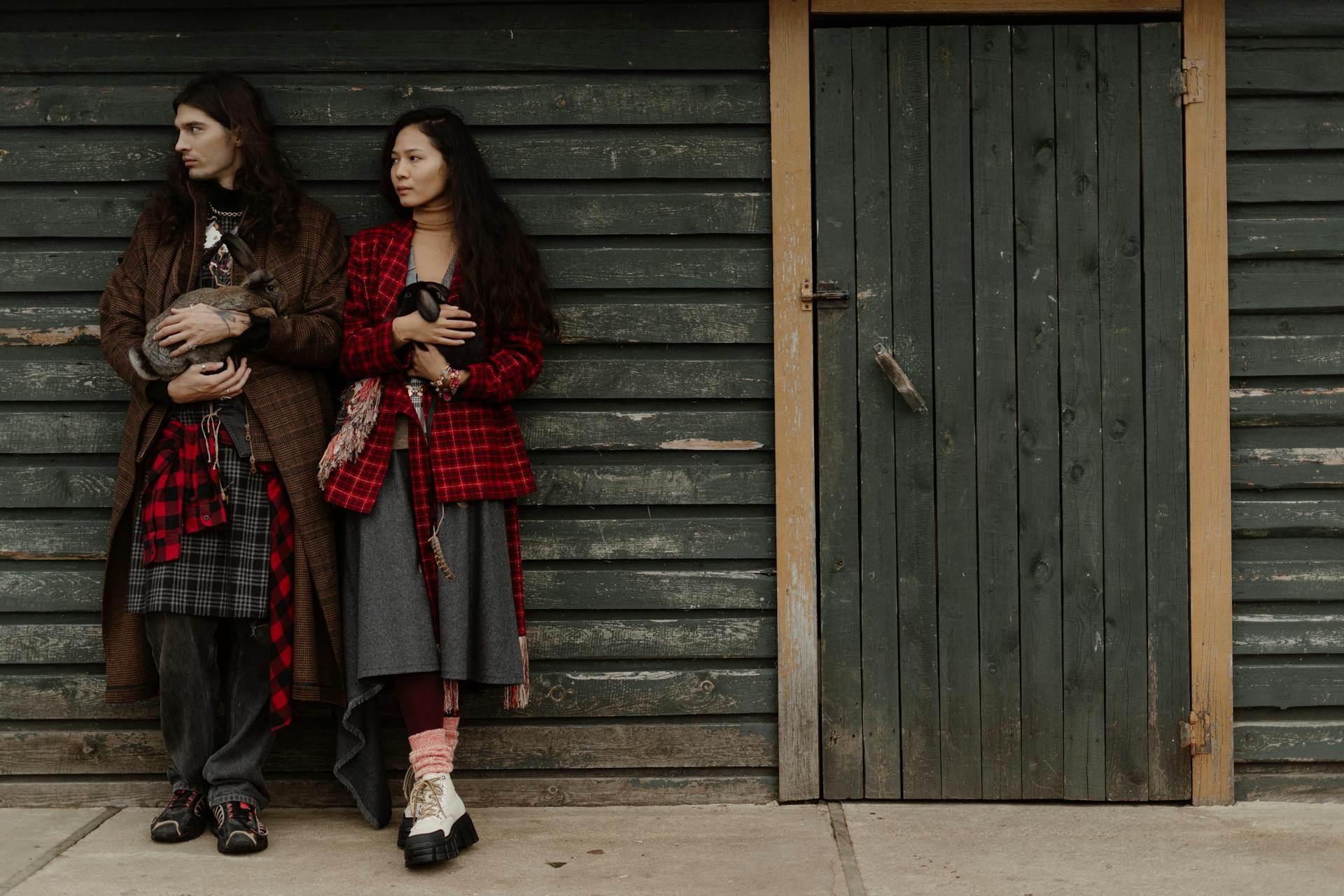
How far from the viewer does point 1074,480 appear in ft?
12.0

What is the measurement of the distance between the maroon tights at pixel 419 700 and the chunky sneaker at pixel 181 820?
65 centimetres

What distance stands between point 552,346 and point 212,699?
1338 millimetres

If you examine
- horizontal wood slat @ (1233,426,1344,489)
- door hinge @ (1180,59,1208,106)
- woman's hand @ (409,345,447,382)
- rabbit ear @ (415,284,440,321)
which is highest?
door hinge @ (1180,59,1208,106)

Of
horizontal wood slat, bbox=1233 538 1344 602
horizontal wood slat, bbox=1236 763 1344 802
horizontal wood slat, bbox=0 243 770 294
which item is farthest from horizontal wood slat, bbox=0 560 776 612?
horizontal wood slat, bbox=1236 763 1344 802

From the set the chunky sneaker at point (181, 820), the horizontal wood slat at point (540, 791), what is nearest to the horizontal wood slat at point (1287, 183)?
the horizontal wood slat at point (540, 791)

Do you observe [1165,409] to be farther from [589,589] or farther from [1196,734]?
[589,589]

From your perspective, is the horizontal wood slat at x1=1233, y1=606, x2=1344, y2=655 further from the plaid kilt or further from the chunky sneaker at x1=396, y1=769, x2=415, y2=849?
the plaid kilt

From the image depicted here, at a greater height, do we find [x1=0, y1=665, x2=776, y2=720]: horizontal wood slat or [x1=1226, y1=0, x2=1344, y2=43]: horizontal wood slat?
[x1=1226, y1=0, x2=1344, y2=43]: horizontal wood slat

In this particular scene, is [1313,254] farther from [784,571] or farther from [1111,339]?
[784,571]

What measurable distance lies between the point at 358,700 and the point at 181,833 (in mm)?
613

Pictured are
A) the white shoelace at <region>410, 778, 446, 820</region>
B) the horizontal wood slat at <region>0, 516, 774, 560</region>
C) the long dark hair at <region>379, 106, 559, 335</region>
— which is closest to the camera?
the white shoelace at <region>410, 778, 446, 820</region>

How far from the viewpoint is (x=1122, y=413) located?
3.66 m

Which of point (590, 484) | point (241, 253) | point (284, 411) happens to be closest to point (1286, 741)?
point (590, 484)

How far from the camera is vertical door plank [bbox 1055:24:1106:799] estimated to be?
3.64 meters
